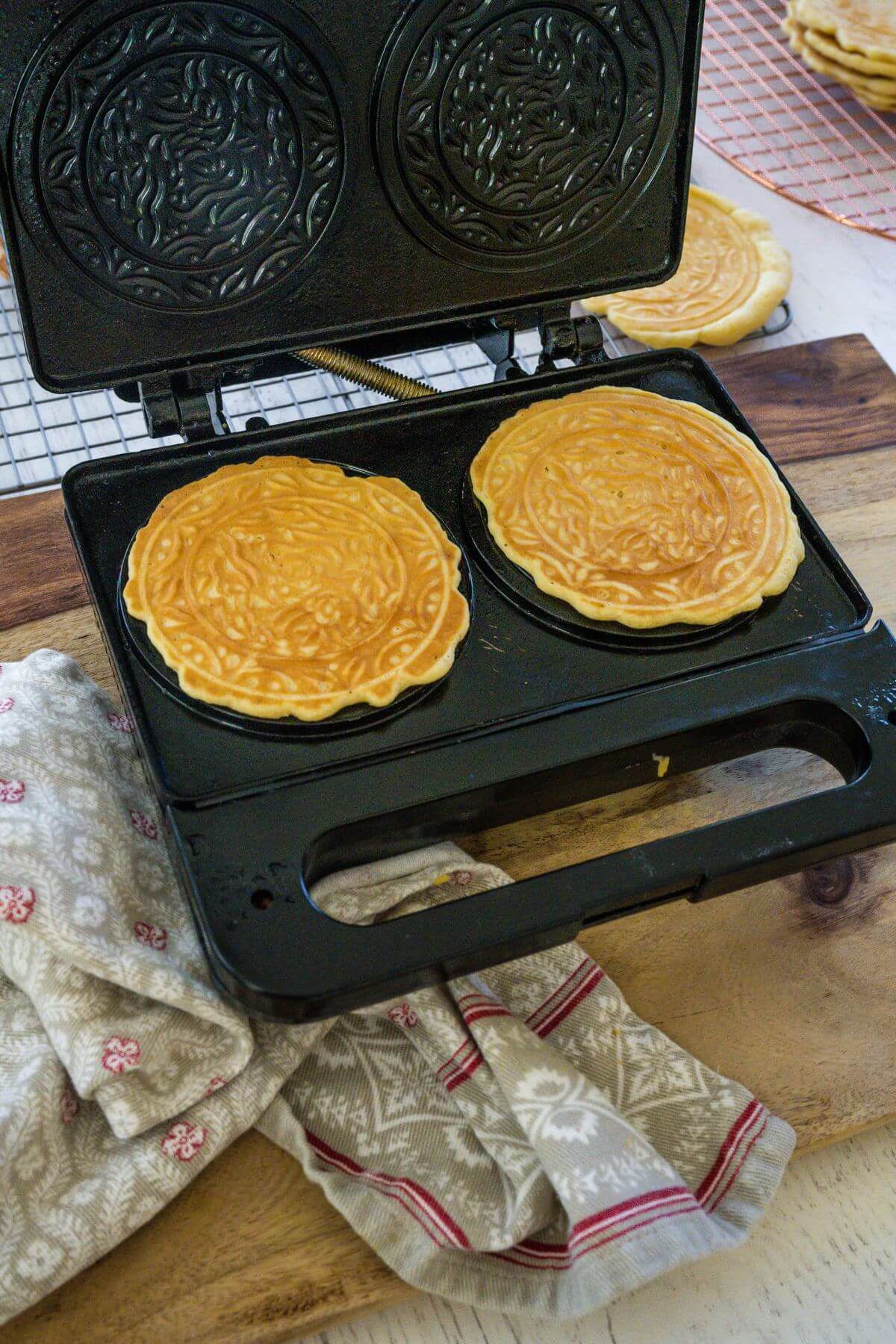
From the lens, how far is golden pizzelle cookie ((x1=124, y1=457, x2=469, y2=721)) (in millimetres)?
1304

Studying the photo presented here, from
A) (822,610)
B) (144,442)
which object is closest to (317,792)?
(822,610)

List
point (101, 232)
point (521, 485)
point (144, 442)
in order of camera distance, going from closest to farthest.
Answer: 1. point (101, 232)
2. point (521, 485)
3. point (144, 442)

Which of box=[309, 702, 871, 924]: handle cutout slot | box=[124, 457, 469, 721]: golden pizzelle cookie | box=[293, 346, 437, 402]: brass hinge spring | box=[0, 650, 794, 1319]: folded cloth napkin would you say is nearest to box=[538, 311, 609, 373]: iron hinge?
box=[293, 346, 437, 402]: brass hinge spring

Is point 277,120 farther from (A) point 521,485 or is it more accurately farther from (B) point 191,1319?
(B) point 191,1319

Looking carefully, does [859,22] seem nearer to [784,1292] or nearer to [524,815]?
[524,815]

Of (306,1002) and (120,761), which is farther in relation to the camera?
(120,761)

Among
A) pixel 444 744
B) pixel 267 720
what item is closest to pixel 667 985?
pixel 444 744

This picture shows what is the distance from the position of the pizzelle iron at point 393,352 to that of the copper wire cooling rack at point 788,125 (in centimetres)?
102

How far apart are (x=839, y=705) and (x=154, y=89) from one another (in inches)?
35.6

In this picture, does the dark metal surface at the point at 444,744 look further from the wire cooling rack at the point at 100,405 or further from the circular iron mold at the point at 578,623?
the wire cooling rack at the point at 100,405

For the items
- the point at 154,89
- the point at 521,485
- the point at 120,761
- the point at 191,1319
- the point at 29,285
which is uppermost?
the point at 154,89

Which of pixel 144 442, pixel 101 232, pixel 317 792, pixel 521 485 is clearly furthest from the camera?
pixel 144 442

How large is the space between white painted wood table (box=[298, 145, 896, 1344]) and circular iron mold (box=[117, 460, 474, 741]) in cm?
54

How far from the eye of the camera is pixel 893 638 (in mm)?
1403
